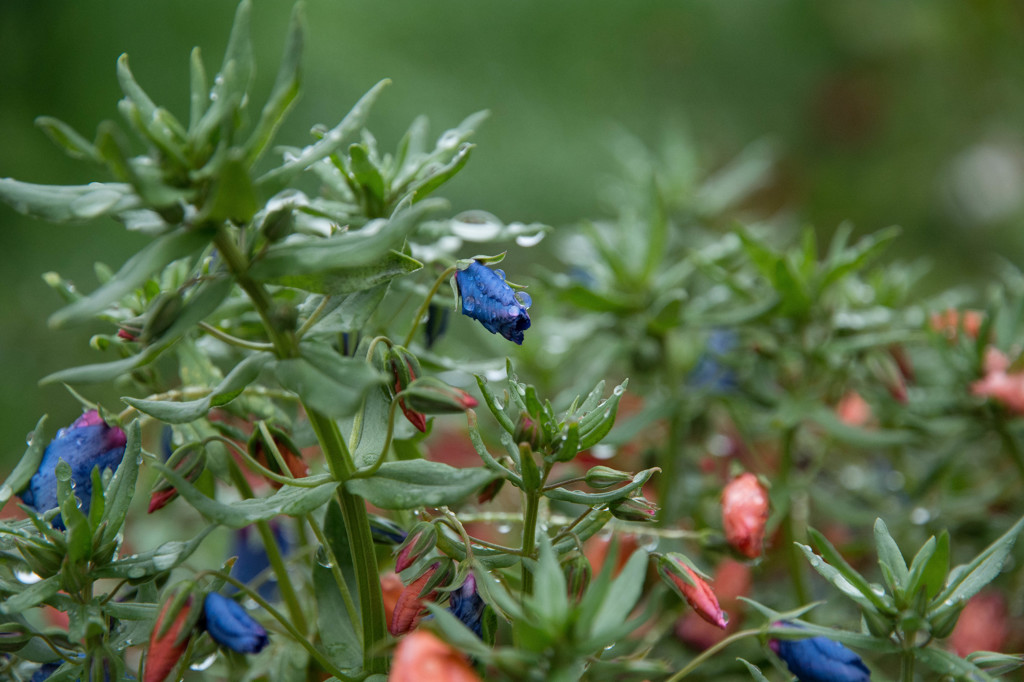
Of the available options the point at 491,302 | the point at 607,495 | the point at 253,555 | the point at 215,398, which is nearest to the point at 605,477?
the point at 607,495

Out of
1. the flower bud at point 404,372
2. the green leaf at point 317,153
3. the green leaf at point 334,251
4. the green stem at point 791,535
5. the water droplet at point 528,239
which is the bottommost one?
the green stem at point 791,535

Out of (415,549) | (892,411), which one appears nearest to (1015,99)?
(892,411)

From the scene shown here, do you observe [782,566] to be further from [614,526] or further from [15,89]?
[15,89]

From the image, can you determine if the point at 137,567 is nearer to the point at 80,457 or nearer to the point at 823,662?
the point at 80,457

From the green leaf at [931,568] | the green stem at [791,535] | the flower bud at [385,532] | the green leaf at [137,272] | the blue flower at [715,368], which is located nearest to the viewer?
the green leaf at [137,272]

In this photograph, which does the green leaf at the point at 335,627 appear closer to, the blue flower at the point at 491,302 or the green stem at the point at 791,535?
the blue flower at the point at 491,302

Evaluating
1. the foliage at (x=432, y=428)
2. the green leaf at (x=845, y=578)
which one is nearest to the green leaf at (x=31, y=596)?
the foliage at (x=432, y=428)
